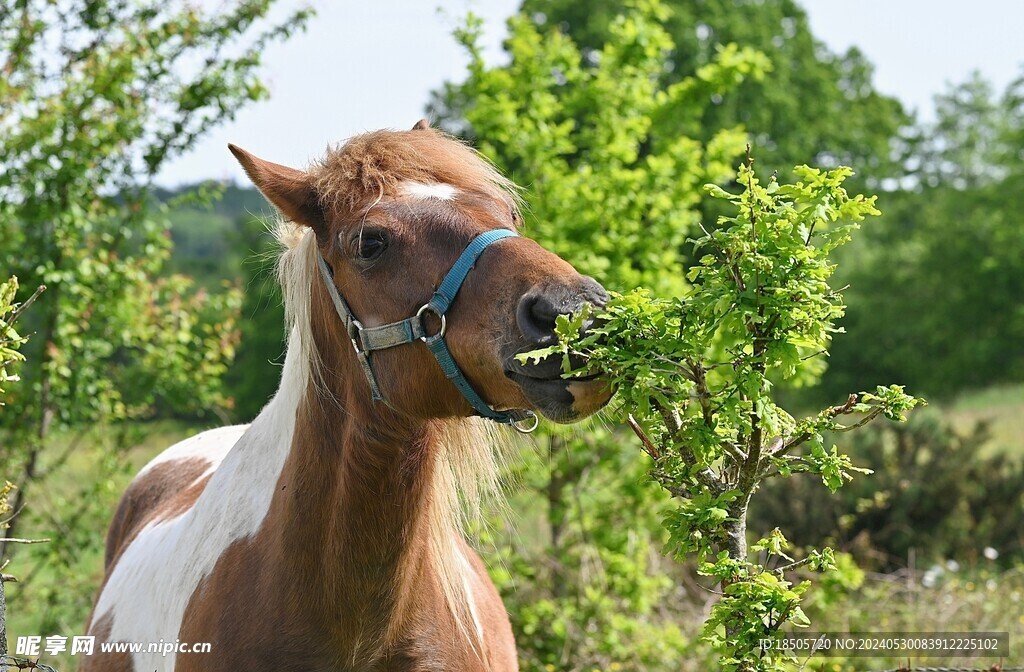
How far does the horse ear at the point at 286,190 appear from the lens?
258cm

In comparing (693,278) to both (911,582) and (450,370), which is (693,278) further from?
(911,582)

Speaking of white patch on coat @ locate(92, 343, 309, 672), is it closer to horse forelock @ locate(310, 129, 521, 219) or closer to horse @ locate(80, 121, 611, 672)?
horse @ locate(80, 121, 611, 672)

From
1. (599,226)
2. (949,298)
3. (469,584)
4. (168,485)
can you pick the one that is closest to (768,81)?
(949,298)

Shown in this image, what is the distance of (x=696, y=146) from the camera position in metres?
6.39

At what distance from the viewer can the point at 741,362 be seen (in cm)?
205

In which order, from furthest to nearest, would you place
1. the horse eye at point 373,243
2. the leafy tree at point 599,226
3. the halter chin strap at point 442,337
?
the leafy tree at point 599,226, the horse eye at point 373,243, the halter chin strap at point 442,337

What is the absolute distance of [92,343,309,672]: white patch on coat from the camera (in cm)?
277

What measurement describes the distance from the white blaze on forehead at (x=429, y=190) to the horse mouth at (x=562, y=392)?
0.60m

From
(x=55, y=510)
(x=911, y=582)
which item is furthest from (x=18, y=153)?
(x=911, y=582)

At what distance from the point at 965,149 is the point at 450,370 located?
151 feet

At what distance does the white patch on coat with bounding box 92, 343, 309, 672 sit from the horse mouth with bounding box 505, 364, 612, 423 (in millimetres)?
867

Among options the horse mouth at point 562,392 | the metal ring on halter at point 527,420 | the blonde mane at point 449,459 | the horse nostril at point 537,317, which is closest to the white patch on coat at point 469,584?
the blonde mane at point 449,459

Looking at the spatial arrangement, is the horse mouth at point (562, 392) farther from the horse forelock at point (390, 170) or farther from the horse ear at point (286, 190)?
the horse ear at point (286, 190)

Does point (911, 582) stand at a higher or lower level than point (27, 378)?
lower
